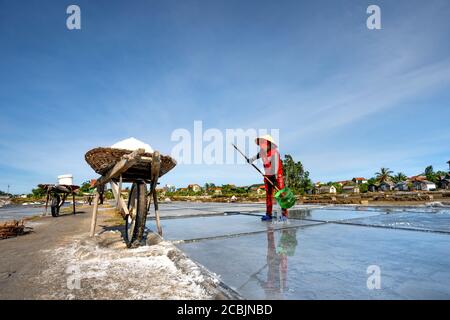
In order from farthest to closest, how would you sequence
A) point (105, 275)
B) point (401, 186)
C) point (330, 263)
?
point (401, 186) → point (330, 263) → point (105, 275)

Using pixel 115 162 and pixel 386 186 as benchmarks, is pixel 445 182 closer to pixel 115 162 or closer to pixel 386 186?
pixel 386 186

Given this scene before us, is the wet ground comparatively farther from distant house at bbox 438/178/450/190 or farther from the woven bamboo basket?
distant house at bbox 438/178/450/190

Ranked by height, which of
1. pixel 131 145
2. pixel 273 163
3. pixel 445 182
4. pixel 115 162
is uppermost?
pixel 131 145

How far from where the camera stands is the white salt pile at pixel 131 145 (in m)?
4.65

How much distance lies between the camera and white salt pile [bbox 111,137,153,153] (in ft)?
15.3

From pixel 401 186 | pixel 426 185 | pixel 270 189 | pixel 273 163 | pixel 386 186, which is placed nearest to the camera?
pixel 273 163

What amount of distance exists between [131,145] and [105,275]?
8.26ft

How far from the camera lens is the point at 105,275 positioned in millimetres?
2879

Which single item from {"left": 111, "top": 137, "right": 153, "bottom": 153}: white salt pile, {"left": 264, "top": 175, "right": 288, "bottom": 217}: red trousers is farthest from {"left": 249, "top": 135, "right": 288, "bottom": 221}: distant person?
{"left": 111, "top": 137, "right": 153, "bottom": 153}: white salt pile

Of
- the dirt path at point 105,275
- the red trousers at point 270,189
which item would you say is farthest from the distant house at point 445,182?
the dirt path at point 105,275

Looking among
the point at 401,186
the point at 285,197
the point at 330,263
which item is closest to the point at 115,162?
the point at 330,263
